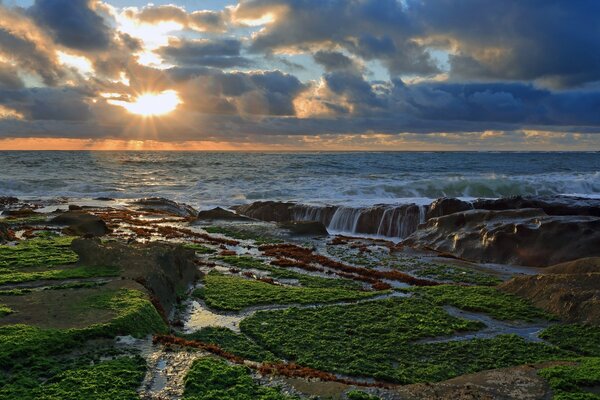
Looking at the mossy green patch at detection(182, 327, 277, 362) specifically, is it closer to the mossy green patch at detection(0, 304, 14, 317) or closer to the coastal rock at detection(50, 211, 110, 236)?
the mossy green patch at detection(0, 304, 14, 317)

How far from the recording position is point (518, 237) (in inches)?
1238

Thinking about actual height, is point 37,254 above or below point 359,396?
below

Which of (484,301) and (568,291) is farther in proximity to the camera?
(484,301)

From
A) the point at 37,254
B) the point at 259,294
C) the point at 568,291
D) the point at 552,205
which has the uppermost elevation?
the point at 552,205

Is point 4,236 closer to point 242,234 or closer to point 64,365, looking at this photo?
point 242,234

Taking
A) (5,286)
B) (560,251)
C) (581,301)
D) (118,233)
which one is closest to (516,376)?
(581,301)

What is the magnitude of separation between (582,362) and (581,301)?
540 centimetres

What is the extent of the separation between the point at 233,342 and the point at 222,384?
3.48m

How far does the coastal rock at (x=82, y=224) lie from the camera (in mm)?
35844

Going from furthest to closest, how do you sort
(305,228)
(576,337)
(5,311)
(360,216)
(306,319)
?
(360,216)
(305,228)
(306,319)
(576,337)
(5,311)

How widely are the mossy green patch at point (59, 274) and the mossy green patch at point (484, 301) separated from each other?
42.6 feet

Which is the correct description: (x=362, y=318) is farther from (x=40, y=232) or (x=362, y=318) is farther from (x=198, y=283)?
(x=40, y=232)

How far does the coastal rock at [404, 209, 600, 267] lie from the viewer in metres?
29.6

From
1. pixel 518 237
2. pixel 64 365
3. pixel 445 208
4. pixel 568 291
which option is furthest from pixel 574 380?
pixel 445 208
